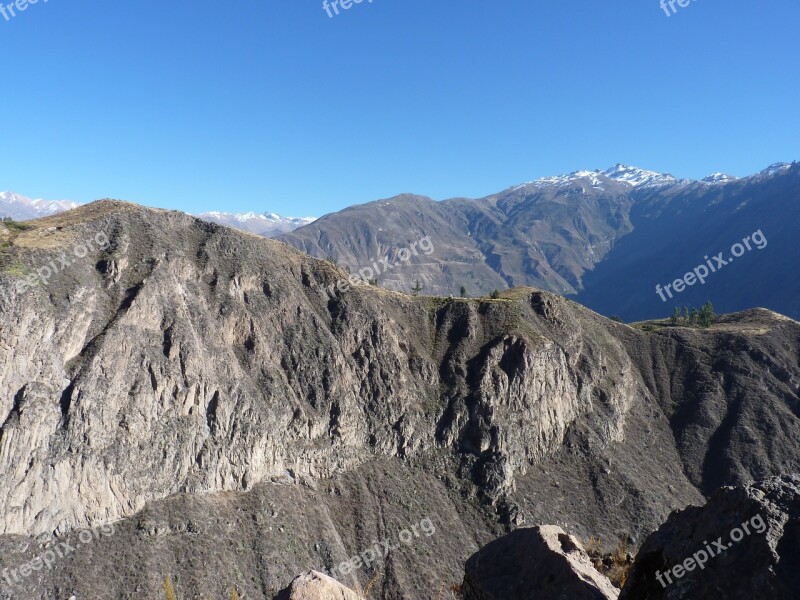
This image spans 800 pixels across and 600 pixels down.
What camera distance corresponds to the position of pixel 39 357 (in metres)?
53.1

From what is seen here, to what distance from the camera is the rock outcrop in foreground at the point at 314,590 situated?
9828 mm

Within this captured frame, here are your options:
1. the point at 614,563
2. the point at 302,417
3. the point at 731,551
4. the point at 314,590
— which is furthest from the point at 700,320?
the point at 314,590

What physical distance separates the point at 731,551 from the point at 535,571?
440 centimetres

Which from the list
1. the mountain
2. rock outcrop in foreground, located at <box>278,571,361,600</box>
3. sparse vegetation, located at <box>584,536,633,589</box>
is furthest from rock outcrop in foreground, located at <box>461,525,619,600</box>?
the mountain

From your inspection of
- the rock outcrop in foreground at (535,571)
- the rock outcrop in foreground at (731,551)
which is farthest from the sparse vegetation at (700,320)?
the rock outcrop in foreground at (731,551)

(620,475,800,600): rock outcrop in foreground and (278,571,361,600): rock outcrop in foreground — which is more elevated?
(278,571,361,600): rock outcrop in foreground

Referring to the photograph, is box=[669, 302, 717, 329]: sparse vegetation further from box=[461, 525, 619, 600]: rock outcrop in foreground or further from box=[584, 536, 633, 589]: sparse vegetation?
box=[461, 525, 619, 600]: rock outcrop in foreground

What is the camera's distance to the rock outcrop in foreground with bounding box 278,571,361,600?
9828mm

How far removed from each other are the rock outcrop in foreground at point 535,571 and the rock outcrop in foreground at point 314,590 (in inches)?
122

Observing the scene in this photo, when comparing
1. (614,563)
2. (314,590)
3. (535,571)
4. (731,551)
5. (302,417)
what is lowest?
(302,417)

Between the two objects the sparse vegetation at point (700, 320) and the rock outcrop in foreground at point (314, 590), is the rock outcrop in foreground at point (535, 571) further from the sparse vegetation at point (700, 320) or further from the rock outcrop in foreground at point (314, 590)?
the sparse vegetation at point (700, 320)

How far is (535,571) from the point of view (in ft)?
35.2

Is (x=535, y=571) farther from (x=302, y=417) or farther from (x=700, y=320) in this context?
(x=700, y=320)

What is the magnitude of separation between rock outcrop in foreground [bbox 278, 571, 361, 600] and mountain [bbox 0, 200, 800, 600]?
4966 centimetres
